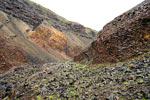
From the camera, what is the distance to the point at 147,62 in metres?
6.75

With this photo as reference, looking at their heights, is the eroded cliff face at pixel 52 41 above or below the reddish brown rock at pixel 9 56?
above

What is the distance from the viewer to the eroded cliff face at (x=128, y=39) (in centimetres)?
875

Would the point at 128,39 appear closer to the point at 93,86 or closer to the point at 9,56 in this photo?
the point at 93,86

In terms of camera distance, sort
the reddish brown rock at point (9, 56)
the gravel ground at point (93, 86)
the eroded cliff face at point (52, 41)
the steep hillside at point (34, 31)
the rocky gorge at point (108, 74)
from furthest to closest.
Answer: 1. the eroded cliff face at point (52, 41)
2. the steep hillside at point (34, 31)
3. the reddish brown rock at point (9, 56)
4. the rocky gorge at point (108, 74)
5. the gravel ground at point (93, 86)

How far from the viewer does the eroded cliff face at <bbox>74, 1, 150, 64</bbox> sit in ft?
28.7

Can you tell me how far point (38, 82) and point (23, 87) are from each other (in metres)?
1.25

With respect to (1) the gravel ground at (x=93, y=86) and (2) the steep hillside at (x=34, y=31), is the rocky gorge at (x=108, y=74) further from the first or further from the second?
(2) the steep hillside at (x=34, y=31)

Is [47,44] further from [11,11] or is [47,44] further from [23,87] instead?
[23,87]

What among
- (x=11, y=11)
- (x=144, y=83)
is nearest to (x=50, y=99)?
(x=144, y=83)

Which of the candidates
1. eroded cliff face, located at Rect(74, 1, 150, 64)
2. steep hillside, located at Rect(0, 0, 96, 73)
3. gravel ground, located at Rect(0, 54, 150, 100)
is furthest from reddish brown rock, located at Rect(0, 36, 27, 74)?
eroded cliff face, located at Rect(74, 1, 150, 64)

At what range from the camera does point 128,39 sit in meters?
9.44

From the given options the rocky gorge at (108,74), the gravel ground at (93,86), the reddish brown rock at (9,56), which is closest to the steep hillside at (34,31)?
the reddish brown rock at (9,56)

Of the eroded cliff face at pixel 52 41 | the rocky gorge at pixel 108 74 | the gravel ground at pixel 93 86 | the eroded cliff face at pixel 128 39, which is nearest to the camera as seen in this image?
the gravel ground at pixel 93 86

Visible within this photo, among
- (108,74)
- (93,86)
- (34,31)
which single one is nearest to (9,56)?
(34,31)
